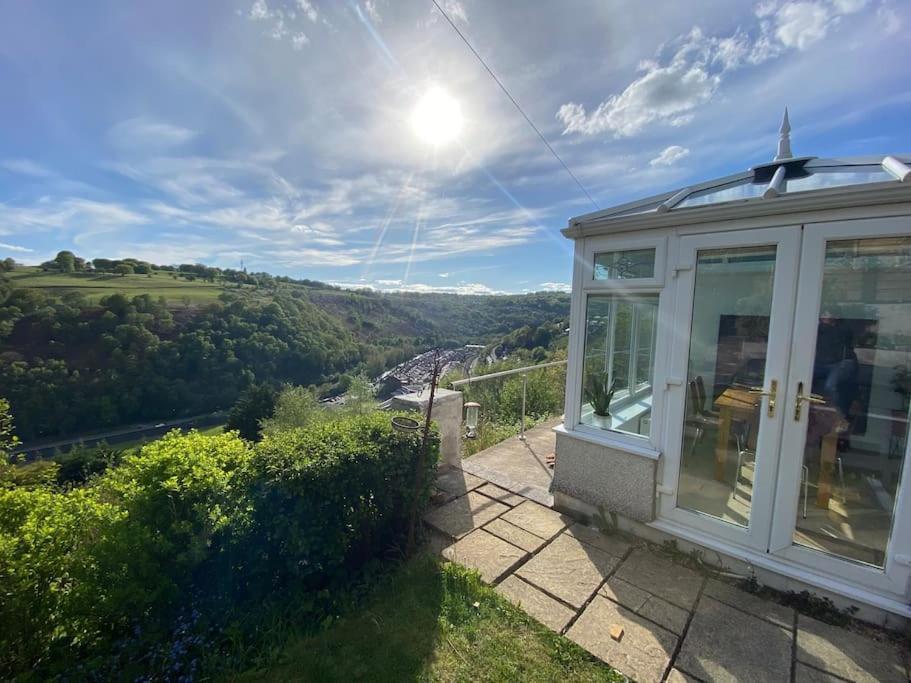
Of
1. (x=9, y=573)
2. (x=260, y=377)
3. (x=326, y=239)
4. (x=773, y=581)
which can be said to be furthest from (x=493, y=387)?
(x=260, y=377)

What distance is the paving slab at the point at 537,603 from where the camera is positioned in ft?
6.01

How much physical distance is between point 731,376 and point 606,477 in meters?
1.08

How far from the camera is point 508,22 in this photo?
130 inches

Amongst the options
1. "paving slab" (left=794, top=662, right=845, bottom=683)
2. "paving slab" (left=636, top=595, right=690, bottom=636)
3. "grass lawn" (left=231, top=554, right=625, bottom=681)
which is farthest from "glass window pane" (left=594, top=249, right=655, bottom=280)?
"grass lawn" (left=231, top=554, right=625, bottom=681)

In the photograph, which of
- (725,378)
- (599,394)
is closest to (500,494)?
(599,394)

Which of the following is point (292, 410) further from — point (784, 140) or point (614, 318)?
point (784, 140)

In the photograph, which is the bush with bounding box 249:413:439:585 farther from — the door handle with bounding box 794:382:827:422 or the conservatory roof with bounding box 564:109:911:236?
the door handle with bounding box 794:382:827:422

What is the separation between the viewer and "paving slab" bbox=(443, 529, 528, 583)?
2.21 meters

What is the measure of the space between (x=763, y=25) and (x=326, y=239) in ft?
76.7

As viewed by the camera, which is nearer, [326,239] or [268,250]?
[326,239]

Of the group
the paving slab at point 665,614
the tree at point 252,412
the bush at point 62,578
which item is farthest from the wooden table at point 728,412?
the tree at point 252,412

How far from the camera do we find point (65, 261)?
141 feet

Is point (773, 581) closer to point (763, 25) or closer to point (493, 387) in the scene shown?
point (763, 25)

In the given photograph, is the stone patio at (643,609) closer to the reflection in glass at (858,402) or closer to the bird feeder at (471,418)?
the reflection in glass at (858,402)
